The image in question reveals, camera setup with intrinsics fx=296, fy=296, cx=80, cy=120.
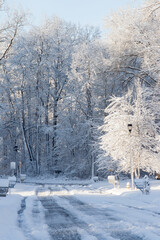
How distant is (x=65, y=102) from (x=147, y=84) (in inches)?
412

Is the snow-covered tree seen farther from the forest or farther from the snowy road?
the snowy road

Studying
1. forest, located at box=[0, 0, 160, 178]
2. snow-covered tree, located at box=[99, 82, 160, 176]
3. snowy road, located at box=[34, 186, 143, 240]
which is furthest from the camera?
forest, located at box=[0, 0, 160, 178]

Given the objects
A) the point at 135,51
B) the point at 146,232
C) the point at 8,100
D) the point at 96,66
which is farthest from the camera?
the point at 8,100

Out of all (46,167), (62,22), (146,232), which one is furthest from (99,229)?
(62,22)

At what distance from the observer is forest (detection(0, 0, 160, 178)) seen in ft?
80.5

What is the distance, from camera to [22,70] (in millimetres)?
40812

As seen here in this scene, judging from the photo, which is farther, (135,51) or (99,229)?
(135,51)

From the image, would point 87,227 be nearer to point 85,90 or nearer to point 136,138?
point 136,138

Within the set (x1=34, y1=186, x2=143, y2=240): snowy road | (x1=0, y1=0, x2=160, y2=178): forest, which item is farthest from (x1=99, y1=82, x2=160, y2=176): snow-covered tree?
(x1=34, y1=186, x2=143, y2=240): snowy road

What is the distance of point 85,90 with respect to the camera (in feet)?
120

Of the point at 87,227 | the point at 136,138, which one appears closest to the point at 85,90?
the point at 136,138

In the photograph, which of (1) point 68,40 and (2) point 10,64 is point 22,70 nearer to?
(2) point 10,64

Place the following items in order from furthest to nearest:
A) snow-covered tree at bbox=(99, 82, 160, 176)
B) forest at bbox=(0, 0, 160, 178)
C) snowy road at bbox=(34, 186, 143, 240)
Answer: forest at bbox=(0, 0, 160, 178) < snow-covered tree at bbox=(99, 82, 160, 176) < snowy road at bbox=(34, 186, 143, 240)

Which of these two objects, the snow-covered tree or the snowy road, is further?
the snow-covered tree
